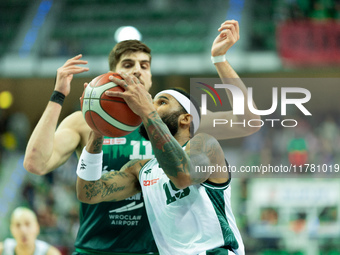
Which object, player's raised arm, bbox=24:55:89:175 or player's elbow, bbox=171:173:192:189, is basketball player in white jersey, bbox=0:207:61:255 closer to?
player's raised arm, bbox=24:55:89:175

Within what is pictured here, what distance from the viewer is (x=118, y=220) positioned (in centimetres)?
409

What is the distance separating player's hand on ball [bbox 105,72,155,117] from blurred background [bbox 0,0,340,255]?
852cm

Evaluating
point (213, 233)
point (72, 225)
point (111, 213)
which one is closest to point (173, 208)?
point (213, 233)

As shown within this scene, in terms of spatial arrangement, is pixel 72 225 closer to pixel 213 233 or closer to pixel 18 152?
pixel 18 152

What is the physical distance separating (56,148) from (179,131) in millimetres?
1059

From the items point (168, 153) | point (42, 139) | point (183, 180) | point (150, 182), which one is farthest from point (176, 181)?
point (42, 139)

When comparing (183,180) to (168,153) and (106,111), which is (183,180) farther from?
(106,111)

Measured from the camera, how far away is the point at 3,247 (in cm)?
691

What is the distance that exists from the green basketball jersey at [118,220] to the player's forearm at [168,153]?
109 cm

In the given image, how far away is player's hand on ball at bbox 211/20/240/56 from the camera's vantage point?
11.4 feet

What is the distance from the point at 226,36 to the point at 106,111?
1032 mm

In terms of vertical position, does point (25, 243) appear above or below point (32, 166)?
below

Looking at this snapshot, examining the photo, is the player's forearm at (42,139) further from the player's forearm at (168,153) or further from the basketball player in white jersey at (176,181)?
the player's forearm at (168,153)

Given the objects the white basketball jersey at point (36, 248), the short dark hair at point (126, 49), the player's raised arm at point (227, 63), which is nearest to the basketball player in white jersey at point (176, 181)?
the player's raised arm at point (227, 63)
